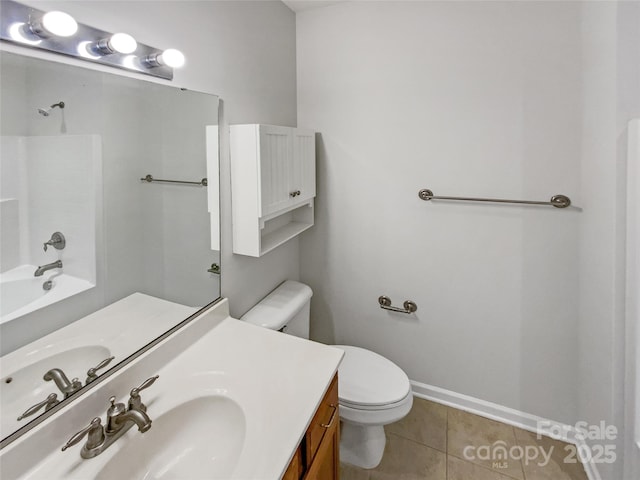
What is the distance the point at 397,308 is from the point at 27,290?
170cm

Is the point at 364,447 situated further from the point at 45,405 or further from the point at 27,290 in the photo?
the point at 27,290

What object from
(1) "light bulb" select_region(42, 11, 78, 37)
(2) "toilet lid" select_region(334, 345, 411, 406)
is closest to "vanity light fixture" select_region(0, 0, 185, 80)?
(1) "light bulb" select_region(42, 11, 78, 37)

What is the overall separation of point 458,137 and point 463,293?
84 centimetres

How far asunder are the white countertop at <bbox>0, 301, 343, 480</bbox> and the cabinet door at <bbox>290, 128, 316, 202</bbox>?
0.74m

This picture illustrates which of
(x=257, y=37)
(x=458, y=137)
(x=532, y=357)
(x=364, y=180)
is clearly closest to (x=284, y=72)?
(x=257, y=37)

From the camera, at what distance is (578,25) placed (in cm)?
142

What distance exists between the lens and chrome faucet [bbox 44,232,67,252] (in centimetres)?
83

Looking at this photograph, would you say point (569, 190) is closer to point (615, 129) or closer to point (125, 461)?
point (615, 129)

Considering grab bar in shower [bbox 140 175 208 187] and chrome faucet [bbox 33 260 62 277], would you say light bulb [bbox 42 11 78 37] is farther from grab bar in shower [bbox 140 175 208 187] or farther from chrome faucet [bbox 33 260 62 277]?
chrome faucet [bbox 33 260 62 277]

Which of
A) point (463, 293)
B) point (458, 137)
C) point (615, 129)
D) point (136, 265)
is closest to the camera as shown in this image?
point (136, 265)

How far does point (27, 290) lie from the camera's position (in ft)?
2.59

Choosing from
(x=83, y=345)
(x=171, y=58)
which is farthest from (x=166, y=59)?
(x=83, y=345)

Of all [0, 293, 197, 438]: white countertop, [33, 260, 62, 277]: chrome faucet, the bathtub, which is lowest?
[0, 293, 197, 438]: white countertop

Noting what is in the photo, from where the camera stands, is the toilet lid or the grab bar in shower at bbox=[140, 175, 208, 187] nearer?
the grab bar in shower at bbox=[140, 175, 208, 187]
